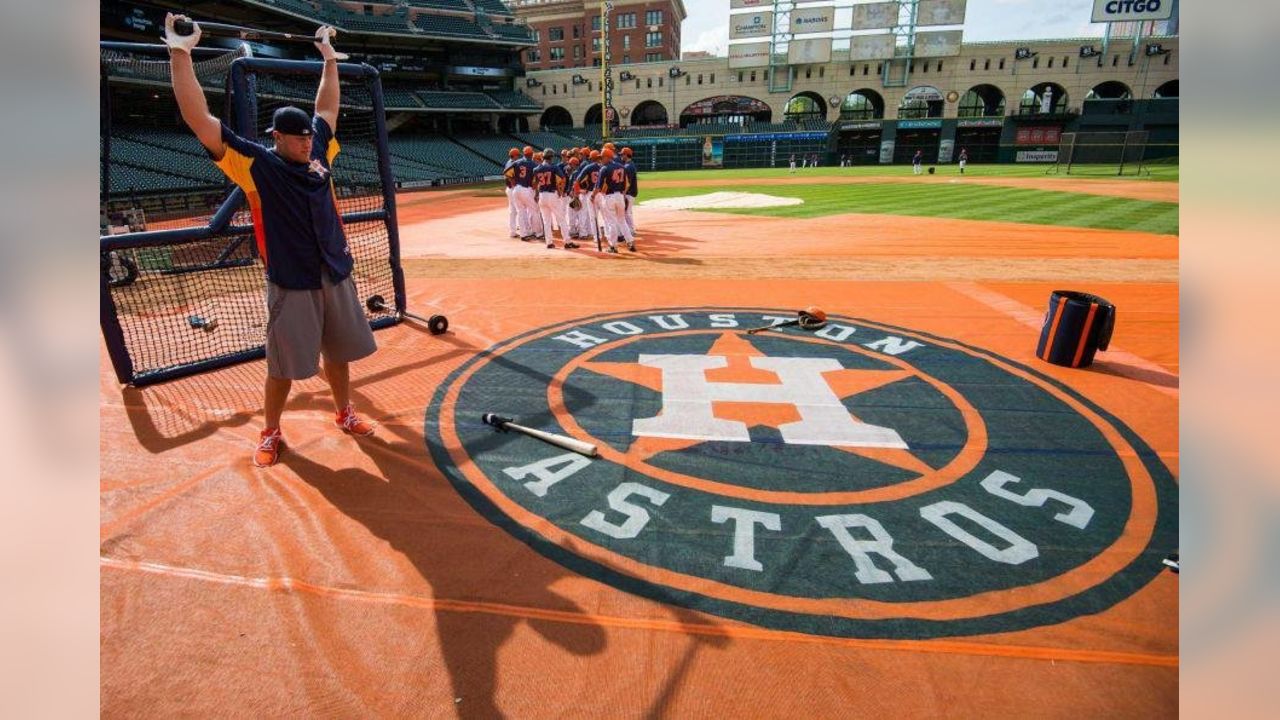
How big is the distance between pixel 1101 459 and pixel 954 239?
410 inches

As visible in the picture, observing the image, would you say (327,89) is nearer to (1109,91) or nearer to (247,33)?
(247,33)

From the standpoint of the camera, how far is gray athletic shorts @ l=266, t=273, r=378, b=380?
13.1 feet

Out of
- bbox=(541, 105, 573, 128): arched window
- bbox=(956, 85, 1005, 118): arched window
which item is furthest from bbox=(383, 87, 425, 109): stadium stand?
bbox=(956, 85, 1005, 118): arched window

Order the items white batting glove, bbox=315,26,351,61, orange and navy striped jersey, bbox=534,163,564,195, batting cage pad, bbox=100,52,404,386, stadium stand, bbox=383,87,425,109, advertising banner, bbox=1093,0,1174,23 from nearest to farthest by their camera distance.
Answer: white batting glove, bbox=315,26,351,61, batting cage pad, bbox=100,52,404,386, orange and navy striped jersey, bbox=534,163,564,195, stadium stand, bbox=383,87,425,109, advertising banner, bbox=1093,0,1174,23

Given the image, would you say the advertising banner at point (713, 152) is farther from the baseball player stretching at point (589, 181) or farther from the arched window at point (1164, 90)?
the baseball player stretching at point (589, 181)

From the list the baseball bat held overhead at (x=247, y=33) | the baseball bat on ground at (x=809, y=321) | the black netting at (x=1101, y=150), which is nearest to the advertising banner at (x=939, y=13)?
the black netting at (x=1101, y=150)

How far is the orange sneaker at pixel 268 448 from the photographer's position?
4180 mm

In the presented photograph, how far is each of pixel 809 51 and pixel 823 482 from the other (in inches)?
2335

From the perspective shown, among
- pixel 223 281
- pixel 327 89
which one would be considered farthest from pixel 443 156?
pixel 327 89

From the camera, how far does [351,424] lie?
463 centimetres

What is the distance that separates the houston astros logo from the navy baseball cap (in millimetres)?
2196

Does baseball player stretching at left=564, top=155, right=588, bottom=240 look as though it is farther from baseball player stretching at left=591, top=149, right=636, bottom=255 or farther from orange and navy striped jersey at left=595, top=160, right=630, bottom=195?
orange and navy striped jersey at left=595, top=160, right=630, bottom=195

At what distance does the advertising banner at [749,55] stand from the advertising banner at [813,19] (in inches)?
120
